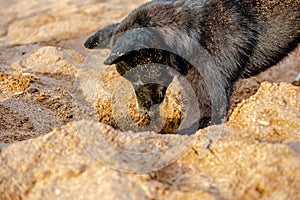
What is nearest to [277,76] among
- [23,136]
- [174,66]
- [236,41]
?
[236,41]

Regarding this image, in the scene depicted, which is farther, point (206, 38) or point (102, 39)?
point (102, 39)

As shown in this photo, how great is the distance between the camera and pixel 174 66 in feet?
10.8

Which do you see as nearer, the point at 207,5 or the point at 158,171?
the point at 158,171

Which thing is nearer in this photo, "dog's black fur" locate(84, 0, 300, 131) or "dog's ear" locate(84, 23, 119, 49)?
"dog's black fur" locate(84, 0, 300, 131)

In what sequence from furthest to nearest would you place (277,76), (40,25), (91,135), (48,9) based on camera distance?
(48,9)
(40,25)
(277,76)
(91,135)

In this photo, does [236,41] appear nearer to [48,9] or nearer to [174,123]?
[174,123]

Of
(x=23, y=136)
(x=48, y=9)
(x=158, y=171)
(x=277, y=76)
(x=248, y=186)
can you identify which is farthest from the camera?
(x=48, y=9)

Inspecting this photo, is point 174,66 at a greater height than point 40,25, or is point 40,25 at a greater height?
point 174,66

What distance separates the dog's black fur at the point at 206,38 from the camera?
3.22m

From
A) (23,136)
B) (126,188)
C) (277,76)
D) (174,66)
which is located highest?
(126,188)

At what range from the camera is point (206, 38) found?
131 inches

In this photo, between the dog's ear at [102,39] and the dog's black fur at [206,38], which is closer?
the dog's black fur at [206,38]

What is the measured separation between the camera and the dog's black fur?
10.6 ft

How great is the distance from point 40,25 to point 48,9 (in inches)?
20.9
